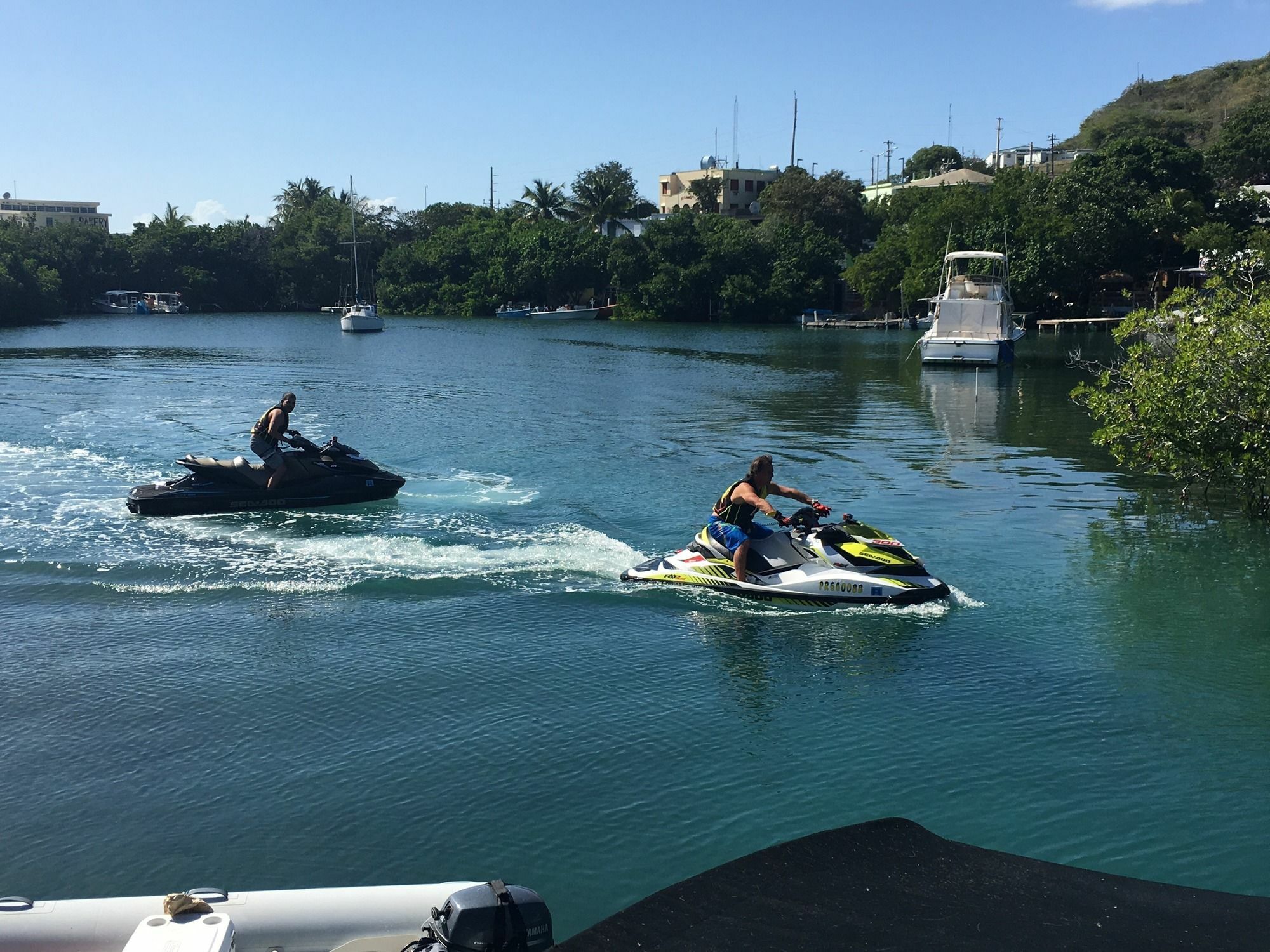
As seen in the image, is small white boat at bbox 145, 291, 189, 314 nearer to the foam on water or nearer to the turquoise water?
the turquoise water

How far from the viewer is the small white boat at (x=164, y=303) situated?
351 ft

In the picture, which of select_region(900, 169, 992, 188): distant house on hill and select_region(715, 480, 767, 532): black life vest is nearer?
select_region(715, 480, 767, 532): black life vest

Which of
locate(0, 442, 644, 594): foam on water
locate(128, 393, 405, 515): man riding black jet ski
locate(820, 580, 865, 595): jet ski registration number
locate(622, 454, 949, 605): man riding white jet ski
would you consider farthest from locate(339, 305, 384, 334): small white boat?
locate(820, 580, 865, 595): jet ski registration number

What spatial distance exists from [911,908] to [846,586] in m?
7.61

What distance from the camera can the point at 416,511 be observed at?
18547 mm

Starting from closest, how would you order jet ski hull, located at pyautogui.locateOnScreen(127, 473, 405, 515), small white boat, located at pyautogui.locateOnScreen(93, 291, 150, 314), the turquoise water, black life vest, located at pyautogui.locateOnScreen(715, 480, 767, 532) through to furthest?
the turquoise water → black life vest, located at pyautogui.locateOnScreen(715, 480, 767, 532) → jet ski hull, located at pyautogui.locateOnScreen(127, 473, 405, 515) → small white boat, located at pyautogui.locateOnScreen(93, 291, 150, 314)

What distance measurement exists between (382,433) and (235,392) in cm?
1220

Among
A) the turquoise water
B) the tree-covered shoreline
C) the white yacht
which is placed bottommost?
the turquoise water

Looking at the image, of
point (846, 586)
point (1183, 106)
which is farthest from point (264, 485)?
point (1183, 106)

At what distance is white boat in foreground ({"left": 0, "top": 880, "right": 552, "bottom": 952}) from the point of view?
18.4 feet

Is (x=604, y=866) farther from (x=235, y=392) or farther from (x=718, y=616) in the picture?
(x=235, y=392)

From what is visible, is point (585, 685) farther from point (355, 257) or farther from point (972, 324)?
point (355, 257)

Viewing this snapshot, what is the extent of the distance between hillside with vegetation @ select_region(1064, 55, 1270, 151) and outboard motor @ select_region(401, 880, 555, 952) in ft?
367

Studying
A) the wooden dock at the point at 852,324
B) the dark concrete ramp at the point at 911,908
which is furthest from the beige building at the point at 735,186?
Answer: the dark concrete ramp at the point at 911,908
